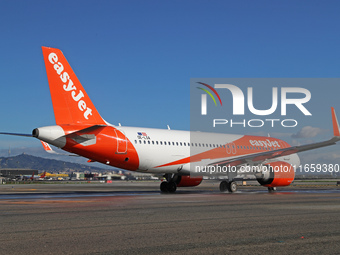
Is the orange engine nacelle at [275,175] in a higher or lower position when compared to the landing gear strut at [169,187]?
higher

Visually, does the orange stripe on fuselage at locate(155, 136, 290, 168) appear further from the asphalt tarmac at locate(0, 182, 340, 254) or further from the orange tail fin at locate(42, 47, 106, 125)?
the asphalt tarmac at locate(0, 182, 340, 254)

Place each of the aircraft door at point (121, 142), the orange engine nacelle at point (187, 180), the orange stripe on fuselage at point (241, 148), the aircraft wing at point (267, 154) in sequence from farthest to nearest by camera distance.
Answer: the orange stripe on fuselage at point (241, 148), the orange engine nacelle at point (187, 180), the aircraft wing at point (267, 154), the aircraft door at point (121, 142)

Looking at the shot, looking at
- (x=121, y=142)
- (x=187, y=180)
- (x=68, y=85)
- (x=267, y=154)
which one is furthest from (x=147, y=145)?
(x=267, y=154)

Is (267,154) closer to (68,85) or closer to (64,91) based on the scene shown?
(68,85)

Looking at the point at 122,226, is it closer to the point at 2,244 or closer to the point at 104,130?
the point at 2,244

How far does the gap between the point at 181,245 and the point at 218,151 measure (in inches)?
939

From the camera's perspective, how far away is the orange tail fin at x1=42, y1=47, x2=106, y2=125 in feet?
75.6

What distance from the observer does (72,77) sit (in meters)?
23.7

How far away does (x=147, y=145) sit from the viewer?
84.9 ft

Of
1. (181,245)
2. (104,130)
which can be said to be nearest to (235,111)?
(104,130)

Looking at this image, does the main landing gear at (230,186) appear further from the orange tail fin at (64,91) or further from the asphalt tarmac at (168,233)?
the asphalt tarmac at (168,233)

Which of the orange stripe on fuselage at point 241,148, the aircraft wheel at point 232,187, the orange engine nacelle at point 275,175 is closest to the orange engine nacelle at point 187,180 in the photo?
the orange stripe on fuselage at point 241,148

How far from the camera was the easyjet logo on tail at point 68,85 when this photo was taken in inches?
916

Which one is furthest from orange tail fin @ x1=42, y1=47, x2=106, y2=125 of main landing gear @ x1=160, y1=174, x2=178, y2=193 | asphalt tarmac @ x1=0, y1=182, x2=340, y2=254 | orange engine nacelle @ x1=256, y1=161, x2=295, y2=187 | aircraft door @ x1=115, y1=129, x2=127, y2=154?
orange engine nacelle @ x1=256, y1=161, x2=295, y2=187
